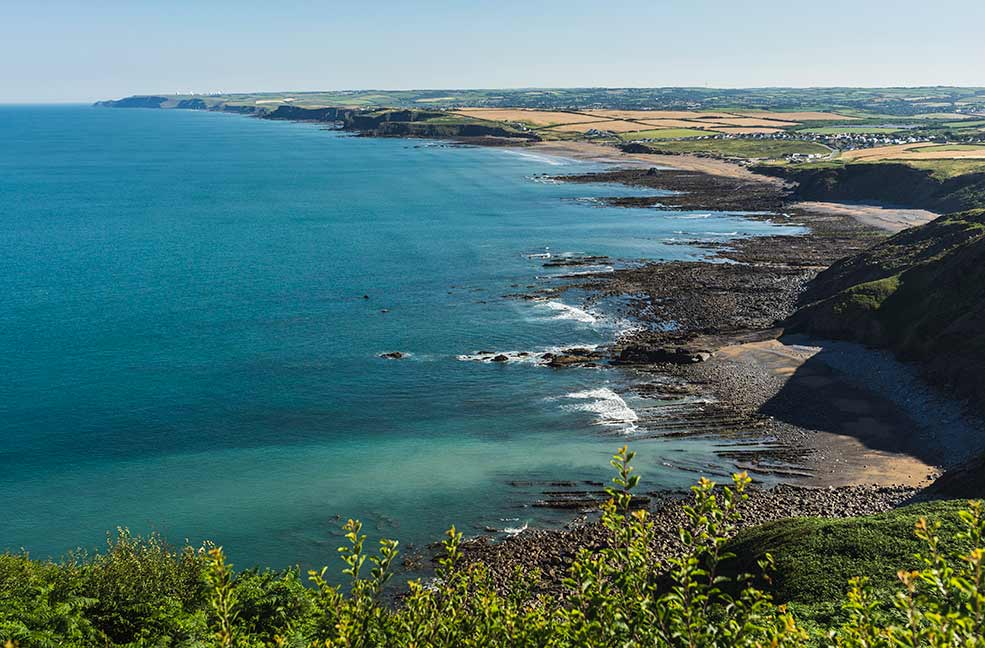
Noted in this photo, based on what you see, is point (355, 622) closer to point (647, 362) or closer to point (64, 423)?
point (64, 423)

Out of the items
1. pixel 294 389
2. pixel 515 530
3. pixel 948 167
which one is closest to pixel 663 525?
pixel 515 530

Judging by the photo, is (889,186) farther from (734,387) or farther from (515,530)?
(515,530)

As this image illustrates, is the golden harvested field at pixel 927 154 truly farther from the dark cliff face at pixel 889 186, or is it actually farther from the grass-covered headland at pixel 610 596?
the grass-covered headland at pixel 610 596

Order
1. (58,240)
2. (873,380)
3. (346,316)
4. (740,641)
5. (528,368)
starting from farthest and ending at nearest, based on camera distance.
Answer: (58,240)
(346,316)
(528,368)
(873,380)
(740,641)

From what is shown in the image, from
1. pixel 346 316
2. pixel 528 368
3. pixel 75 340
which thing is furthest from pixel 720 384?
pixel 75 340

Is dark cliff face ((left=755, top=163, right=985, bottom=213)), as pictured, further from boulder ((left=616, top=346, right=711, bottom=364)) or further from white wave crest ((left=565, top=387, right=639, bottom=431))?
white wave crest ((left=565, top=387, right=639, bottom=431))

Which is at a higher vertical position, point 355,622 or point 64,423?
point 355,622

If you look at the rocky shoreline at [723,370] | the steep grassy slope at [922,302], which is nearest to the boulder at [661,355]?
the rocky shoreline at [723,370]
